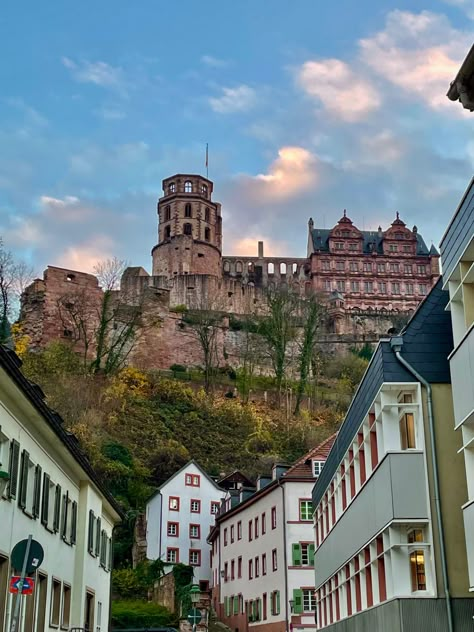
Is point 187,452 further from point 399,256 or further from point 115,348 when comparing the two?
point 399,256

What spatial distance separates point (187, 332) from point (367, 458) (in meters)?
62.7

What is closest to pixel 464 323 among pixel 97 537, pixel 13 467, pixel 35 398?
pixel 35 398

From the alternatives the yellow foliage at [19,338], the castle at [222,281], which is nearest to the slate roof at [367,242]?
the castle at [222,281]

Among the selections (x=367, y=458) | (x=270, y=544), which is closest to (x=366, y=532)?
(x=367, y=458)

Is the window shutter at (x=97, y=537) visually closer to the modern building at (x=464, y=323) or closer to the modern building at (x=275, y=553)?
the modern building at (x=275, y=553)

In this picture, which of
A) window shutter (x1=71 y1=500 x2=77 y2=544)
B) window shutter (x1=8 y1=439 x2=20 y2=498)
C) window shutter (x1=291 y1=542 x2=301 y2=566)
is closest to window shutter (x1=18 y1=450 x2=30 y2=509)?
window shutter (x1=8 y1=439 x2=20 y2=498)

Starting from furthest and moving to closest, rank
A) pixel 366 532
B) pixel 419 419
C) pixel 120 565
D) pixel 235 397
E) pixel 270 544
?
pixel 235 397 < pixel 120 565 < pixel 270 544 < pixel 366 532 < pixel 419 419

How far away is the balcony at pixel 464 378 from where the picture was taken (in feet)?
38.4

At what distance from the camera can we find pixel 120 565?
158ft

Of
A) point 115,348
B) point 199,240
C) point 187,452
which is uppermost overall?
point 199,240

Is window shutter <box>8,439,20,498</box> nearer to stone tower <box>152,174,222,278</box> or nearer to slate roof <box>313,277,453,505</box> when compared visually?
slate roof <box>313,277,453,505</box>

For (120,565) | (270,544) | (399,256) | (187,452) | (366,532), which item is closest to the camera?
(366,532)

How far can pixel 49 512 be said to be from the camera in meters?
18.9

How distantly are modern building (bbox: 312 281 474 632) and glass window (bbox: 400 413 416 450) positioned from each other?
17 mm
